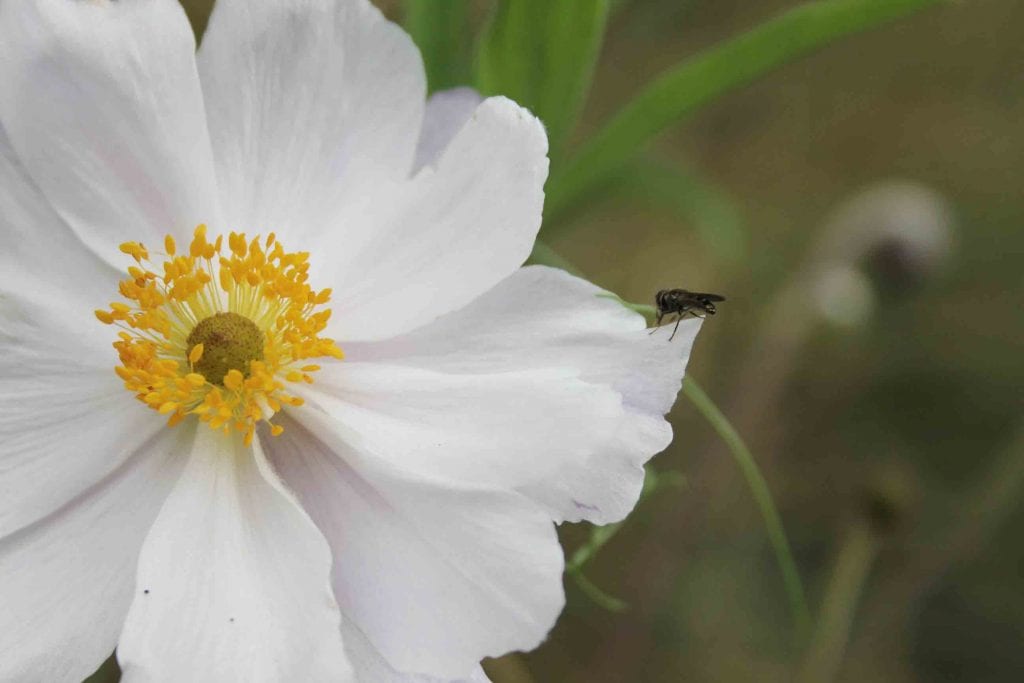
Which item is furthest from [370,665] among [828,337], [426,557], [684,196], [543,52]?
[828,337]

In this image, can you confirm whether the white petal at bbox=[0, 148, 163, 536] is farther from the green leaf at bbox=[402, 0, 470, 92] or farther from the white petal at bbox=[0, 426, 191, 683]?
the green leaf at bbox=[402, 0, 470, 92]

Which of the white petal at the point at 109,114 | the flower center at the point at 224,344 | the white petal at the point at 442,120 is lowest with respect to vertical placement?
the flower center at the point at 224,344

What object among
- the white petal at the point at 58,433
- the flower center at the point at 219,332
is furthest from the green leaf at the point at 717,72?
the white petal at the point at 58,433

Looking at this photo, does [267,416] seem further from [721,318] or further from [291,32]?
[721,318]

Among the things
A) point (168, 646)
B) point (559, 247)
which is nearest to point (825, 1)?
point (168, 646)

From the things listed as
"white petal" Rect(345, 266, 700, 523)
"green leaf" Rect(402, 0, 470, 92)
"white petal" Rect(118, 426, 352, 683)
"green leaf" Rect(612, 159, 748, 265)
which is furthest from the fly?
"green leaf" Rect(612, 159, 748, 265)

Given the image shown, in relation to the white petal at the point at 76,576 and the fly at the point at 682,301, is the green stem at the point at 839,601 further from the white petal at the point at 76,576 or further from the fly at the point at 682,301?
the white petal at the point at 76,576
